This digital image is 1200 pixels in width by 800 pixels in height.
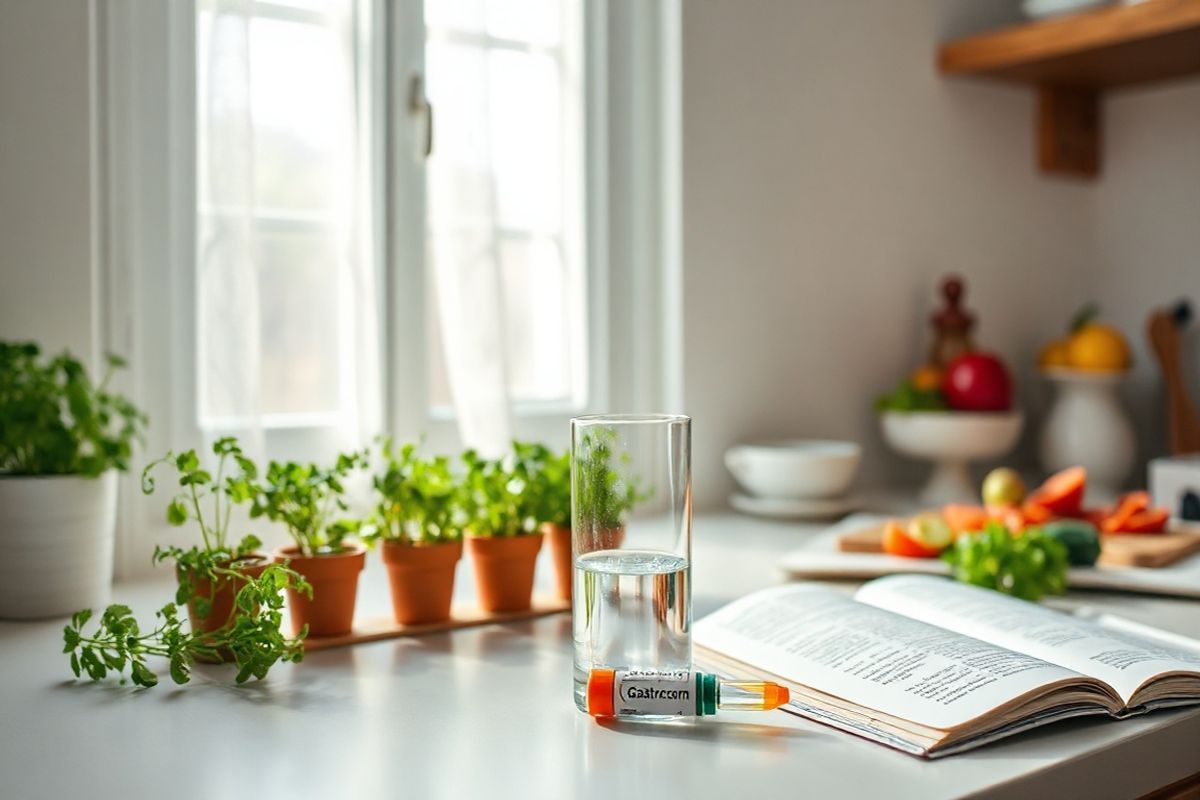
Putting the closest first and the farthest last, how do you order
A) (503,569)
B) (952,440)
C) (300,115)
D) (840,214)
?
(503,569), (300,115), (952,440), (840,214)

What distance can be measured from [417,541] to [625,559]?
0.32m

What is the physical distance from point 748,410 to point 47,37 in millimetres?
1044

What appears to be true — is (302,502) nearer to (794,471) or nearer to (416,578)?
(416,578)

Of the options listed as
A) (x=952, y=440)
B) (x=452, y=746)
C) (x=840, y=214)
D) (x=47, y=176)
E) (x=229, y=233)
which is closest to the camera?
(x=452, y=746)

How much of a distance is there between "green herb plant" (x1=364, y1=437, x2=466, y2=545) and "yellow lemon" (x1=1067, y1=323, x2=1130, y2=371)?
123cm

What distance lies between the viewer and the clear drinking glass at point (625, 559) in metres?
0.78

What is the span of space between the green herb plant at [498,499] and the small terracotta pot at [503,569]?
1 centimetres

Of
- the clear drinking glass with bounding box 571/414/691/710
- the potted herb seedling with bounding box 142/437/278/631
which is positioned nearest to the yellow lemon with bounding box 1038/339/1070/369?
the clear drinking glass with bounding box 571/414/691/710

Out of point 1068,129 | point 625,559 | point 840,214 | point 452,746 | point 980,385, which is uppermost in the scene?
point 1068,129

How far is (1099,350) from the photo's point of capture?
74.6 inches

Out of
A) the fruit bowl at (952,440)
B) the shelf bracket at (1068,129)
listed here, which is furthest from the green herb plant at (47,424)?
the shelf bracket at (1068,129)

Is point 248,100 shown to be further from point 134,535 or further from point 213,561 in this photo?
point 213,561

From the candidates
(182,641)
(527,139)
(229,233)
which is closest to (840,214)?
(527,139)

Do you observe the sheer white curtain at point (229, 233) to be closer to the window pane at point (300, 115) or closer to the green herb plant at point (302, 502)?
the window pane at point (300, 115)
